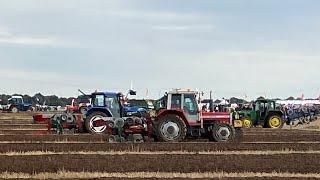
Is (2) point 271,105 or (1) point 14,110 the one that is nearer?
(2) point 271,105

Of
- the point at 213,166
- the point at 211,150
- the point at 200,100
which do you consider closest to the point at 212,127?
the point at 200,100

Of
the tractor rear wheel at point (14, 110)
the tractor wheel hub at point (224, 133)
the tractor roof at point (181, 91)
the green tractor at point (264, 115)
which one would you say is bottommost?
the tractor wheel hub at point (224, 133)

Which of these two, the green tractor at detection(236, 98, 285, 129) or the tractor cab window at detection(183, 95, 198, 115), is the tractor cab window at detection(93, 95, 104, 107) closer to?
the tractor cab window at detection(183, 95, 198, 115)

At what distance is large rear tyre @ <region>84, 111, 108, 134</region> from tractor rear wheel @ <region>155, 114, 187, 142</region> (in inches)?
271

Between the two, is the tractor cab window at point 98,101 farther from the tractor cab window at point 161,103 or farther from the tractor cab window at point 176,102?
the tractor cab window at point 176,102

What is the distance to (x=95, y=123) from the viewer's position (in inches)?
1406

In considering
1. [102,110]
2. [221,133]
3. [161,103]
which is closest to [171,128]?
[161,103]

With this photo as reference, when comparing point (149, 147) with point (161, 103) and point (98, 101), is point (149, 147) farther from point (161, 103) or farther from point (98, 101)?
point (98, 101)

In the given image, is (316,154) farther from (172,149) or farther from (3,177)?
(3,177)

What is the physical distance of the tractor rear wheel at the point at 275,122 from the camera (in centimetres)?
4788

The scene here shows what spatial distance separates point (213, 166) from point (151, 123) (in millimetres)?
11355

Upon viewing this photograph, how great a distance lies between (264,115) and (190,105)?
19.9 m

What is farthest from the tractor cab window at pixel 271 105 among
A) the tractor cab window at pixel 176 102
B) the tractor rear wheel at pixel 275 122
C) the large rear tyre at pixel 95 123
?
the tractor cab window at pixel 176 102

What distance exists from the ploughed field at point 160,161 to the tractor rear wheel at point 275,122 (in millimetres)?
20669
